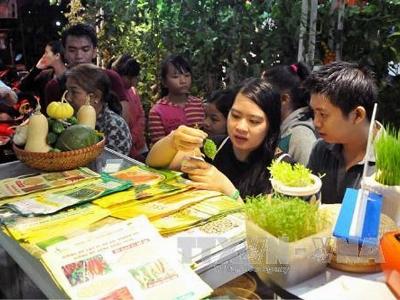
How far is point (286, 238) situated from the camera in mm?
805

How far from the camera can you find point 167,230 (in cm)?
107

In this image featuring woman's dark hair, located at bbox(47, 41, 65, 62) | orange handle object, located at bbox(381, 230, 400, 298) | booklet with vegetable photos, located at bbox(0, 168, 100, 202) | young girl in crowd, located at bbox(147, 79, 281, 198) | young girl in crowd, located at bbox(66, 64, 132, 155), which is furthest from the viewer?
woman's dark hair, located at bbox(47, 41, 65, 62)

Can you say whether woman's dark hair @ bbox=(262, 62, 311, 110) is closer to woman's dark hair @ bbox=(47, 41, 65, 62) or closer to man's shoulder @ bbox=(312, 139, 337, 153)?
man's shoulder @ bbox=(312, 139, 337, 153)

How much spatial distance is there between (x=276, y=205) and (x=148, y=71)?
150 inches

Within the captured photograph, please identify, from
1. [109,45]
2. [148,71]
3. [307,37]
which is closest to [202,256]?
[307,37]

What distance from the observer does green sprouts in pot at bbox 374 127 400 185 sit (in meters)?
0.90

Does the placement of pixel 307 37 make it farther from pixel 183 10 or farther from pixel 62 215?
pixel 62 215

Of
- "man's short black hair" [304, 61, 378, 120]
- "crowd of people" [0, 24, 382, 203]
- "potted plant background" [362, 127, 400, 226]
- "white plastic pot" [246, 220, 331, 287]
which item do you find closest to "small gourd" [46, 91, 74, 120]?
"crowd of people" [0, 24, 382, 203]

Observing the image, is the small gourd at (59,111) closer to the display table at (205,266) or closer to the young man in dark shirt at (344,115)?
the display table at (205,266)

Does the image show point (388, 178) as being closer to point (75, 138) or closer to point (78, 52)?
point (75, 138)

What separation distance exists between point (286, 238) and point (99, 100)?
64.2 inches

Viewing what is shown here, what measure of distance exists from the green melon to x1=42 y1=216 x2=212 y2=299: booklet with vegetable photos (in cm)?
59

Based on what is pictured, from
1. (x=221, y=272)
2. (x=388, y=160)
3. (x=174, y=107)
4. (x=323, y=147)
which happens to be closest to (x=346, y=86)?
(x=323, y=147)

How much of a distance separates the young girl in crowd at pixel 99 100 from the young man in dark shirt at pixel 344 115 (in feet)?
3.28
